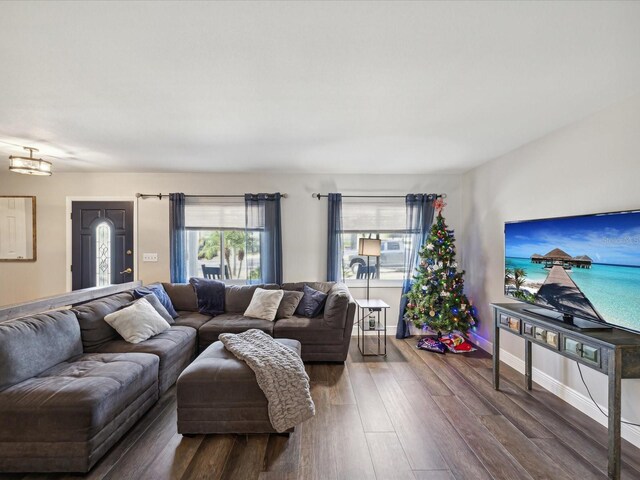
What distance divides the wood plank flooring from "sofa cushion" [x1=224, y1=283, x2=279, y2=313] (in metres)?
1.32

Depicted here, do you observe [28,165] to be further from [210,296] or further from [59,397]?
[59,397]

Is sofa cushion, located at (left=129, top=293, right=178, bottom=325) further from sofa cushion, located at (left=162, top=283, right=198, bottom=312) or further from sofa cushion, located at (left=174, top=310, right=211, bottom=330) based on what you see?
sofa cushion, located at (left=162, top=283, right=198, bottom=312)

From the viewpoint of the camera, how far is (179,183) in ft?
15.5

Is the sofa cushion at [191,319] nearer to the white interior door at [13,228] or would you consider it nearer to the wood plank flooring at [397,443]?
the wood plank flooring at [397,443]

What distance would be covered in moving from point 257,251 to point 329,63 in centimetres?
327

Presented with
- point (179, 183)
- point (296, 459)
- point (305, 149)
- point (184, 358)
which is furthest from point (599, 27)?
point (179, 183)

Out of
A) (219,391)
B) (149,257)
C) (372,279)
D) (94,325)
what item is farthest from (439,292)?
(149,257)

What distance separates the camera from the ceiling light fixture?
127 inches

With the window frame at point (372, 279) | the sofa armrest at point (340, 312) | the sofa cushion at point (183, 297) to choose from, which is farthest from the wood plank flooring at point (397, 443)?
the window frame at point (372, 279)

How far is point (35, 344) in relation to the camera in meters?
2.32

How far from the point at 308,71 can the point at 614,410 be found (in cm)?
291

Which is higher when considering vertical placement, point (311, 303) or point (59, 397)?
point (311, 303)

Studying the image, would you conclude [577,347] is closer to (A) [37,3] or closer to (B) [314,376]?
(B) [314,376]

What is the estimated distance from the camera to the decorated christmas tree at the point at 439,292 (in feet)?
13.4
